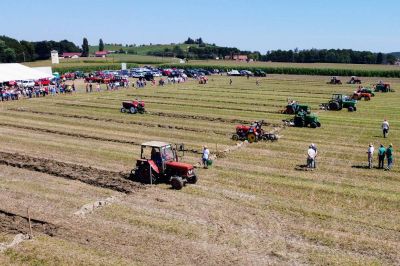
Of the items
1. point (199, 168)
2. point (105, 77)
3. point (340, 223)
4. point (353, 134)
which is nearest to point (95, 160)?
point (199, 168)

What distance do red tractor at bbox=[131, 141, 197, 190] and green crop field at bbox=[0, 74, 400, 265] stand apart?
1.58 feet

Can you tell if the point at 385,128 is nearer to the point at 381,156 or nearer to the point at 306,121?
the point at 306,121

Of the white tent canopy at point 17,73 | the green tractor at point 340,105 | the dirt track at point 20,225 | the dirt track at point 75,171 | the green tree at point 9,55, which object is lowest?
the dirt track at point 20,225

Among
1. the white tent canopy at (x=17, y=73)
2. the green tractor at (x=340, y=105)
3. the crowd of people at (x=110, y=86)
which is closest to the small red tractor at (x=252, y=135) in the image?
the green tractor at (x=340, y=105)

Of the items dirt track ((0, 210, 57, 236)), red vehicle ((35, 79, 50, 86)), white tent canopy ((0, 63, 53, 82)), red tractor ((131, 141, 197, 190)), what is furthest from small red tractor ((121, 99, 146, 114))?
red vehicle ((35, 79, 50, 86))

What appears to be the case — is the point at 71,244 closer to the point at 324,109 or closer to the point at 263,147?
the point at 263,147

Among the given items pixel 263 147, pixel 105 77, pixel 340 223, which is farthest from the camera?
pixel 105 77

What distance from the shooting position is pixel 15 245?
41.9 feet

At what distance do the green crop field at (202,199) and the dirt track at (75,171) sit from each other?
0.16ft

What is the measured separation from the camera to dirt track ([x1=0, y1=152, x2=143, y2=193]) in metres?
18.0

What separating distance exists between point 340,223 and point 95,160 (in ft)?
40.3

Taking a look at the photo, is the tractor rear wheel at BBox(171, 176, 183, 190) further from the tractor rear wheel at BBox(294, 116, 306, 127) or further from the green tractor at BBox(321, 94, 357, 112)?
the green tractor at BBox(321, 94, 357, 112)

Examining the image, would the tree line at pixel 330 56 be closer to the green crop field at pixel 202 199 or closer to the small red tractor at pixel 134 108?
the small red tractor at pixel 134 108

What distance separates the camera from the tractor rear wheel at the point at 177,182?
1728 cm
